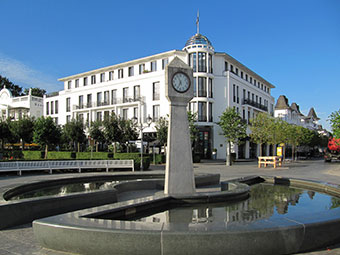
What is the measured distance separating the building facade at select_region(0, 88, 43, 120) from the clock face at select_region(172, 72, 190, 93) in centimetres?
5514

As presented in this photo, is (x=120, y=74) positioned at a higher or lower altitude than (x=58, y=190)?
higher

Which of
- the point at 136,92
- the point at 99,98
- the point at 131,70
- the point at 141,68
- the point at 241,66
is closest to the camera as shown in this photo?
the point at 136,92

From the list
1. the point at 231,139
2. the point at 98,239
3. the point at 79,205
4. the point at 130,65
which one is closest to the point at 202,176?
the point at 79,205

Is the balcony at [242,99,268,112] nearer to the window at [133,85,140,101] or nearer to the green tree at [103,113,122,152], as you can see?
the window at [133,85,140,101]

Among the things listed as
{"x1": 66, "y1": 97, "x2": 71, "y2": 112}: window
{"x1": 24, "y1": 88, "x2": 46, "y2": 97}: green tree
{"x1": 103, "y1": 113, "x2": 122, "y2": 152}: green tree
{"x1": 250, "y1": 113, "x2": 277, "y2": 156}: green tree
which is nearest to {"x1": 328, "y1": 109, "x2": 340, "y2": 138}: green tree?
{"x1": 250, "y1": 113, "x2": 277, "y2": 156}: green tree

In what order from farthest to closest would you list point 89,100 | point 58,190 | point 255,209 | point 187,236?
1. point 89,100
2. point 58,190
3. point 255,209
4. point 187,236

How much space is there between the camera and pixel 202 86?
39250mm

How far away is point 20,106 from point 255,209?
5873cm

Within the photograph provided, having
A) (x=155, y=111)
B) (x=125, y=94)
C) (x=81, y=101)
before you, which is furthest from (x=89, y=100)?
(x=155, y=111)

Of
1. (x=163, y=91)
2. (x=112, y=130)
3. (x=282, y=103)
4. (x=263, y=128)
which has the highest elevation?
(x=282, y=103)

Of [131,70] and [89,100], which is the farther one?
[89,100]

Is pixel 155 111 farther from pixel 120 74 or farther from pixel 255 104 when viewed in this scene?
pixel 255 104

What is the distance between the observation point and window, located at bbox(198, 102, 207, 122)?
38847 millimetres

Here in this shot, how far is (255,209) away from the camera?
22.8 feet
